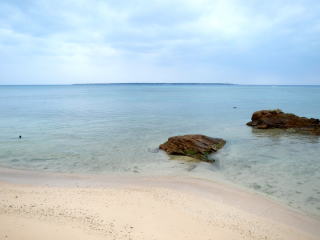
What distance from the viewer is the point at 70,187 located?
11812 mm

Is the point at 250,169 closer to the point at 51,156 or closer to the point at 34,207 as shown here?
the point at 34,207

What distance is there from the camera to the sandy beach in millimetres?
7550

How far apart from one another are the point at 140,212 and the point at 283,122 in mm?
25475

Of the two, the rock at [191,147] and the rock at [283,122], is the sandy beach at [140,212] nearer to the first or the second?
the rock at [191,147]

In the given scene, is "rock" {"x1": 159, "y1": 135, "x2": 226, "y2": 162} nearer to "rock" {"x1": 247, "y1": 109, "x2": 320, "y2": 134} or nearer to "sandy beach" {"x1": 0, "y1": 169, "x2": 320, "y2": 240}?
"sandy beach" {"x1": 0, "y1": 169, "x2": 320, "y2": 240}

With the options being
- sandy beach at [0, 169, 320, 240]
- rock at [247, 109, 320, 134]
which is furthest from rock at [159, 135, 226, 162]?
rock at [247, 109, 320, 134]

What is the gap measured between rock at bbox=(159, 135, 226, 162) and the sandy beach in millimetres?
4425

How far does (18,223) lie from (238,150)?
1616 cm

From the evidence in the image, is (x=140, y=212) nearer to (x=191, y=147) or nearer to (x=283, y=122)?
(x=191, y=147)

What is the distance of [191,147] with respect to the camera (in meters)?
17.8

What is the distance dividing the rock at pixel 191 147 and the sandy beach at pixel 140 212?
4.42m

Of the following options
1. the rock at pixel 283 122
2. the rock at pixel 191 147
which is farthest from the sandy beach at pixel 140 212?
the rock at pixel 283 122

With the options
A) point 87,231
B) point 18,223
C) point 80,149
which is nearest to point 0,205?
point 18,223

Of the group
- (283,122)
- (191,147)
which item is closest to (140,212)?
(191,147)
